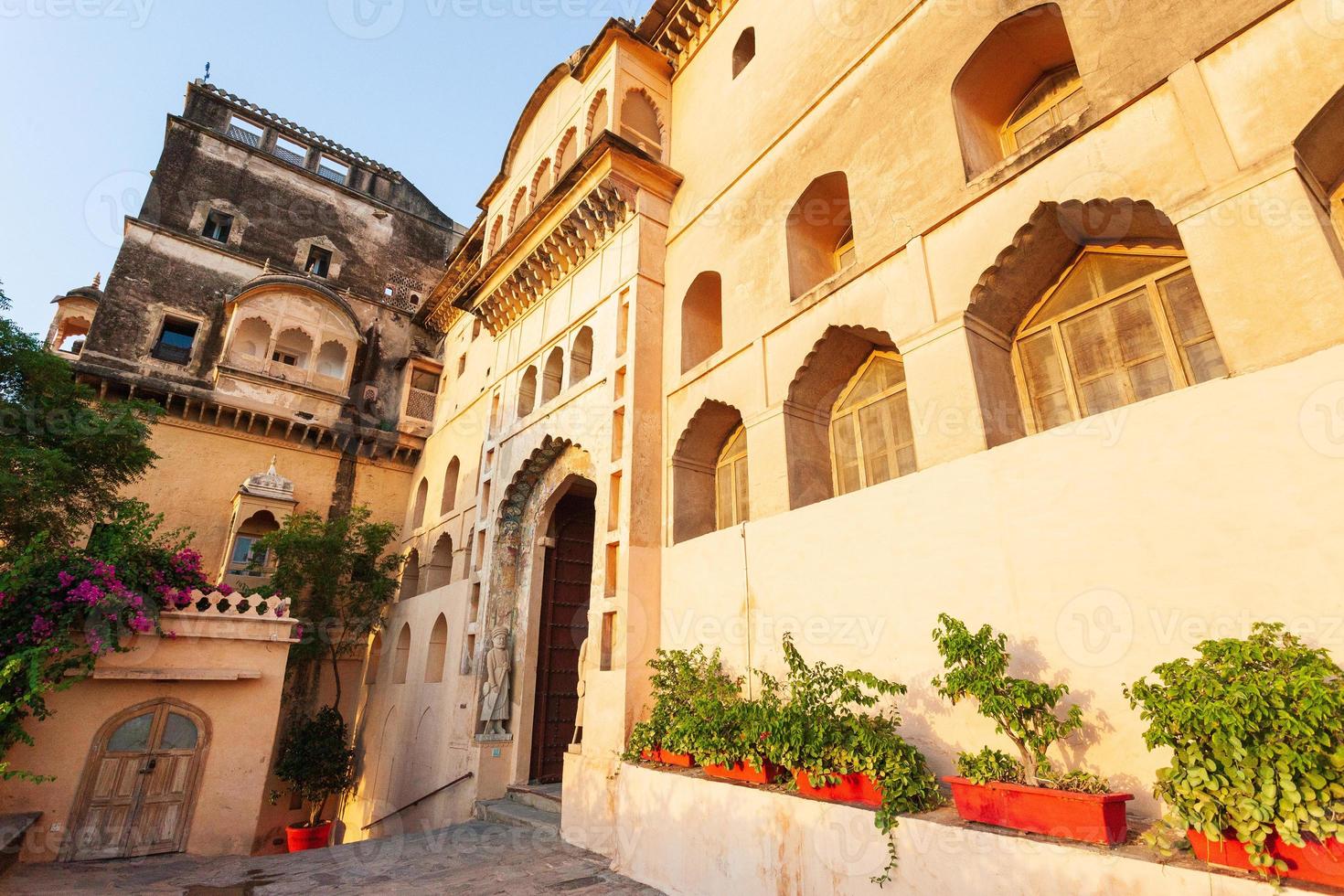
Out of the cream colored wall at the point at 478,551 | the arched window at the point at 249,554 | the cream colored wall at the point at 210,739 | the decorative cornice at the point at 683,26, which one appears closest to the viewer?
the cream colored wall at the point at 210,739

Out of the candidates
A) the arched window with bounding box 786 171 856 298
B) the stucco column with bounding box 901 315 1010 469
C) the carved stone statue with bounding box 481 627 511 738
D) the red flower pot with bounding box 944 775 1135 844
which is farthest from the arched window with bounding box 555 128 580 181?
the red flower pot with bounding box 944 775 1135 844

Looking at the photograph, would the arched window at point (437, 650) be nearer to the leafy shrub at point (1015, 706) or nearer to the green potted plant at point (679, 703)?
the green potted plant at point (679, 703)

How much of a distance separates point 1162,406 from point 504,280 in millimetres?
10818

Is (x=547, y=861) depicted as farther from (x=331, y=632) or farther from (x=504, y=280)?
(x=331, y=632)

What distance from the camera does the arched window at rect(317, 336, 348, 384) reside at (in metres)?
17.8

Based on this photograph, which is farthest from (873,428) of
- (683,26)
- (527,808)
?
(683,26)

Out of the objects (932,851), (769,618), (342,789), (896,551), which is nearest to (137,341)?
(342,789)

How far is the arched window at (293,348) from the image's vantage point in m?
17.3

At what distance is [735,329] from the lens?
782 cm

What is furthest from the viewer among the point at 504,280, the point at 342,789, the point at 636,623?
the point at 342,789

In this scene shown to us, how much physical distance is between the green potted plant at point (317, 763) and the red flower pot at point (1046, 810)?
13188 millimetres

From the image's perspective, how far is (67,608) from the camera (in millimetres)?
7188

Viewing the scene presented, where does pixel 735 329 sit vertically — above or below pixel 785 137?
below

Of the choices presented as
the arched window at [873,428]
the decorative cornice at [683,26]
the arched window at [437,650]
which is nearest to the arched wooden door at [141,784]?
the arched window at [437,650]
